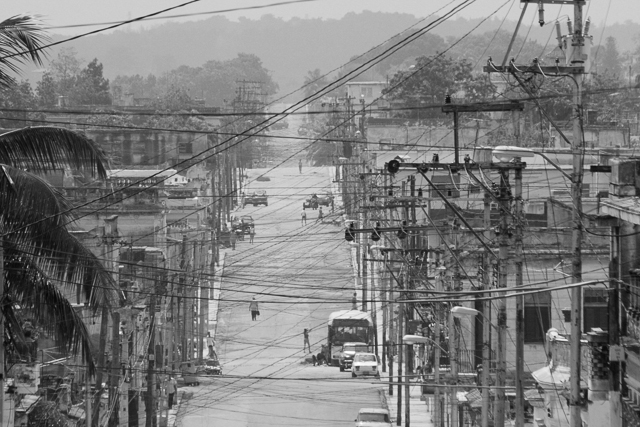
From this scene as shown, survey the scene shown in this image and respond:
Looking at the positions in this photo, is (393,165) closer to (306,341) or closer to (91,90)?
(306,341)

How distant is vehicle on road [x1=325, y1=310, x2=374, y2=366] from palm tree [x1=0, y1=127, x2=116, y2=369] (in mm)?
40211

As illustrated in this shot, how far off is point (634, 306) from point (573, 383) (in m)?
3.19

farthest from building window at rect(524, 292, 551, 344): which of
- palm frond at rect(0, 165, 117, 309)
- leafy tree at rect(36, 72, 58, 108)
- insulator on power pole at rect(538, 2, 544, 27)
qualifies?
leafy tree at rect(36, 72, 58, 108)

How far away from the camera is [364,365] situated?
55781mm

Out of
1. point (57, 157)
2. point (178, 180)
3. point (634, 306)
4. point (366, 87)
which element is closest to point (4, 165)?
point (57, 157)

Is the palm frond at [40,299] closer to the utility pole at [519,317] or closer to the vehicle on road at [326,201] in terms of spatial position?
the utility pole at [519,317]

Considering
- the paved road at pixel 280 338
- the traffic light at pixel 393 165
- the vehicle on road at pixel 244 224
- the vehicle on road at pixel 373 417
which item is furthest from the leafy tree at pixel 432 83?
the traffic light at pixel 393 165

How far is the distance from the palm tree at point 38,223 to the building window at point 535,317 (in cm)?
2390

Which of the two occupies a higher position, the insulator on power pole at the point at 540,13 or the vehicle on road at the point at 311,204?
the insulator on power pole at the point at 540,13

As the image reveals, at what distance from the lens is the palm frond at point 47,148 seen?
73.8 feet

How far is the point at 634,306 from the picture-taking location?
2580cm

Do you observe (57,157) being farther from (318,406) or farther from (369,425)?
(318,406)

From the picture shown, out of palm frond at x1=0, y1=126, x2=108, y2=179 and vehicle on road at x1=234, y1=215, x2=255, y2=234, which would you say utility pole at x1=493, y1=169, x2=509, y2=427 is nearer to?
palm frond at x1=0, y1=126, x2=108, y2=179

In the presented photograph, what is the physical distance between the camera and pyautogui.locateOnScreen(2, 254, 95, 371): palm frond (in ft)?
75.6
